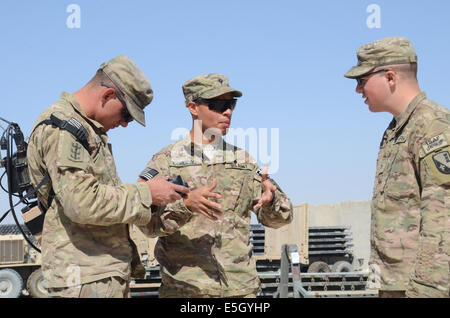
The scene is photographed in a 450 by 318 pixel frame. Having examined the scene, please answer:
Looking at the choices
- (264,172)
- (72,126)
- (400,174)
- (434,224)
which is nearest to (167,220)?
(264,172)

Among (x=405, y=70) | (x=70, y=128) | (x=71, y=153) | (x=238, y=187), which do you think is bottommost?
(x=238, y=187)

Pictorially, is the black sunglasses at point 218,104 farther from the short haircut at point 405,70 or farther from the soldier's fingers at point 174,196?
the short haircut at point 405,70

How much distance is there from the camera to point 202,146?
4.45 metres

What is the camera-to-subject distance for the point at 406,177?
134 inches

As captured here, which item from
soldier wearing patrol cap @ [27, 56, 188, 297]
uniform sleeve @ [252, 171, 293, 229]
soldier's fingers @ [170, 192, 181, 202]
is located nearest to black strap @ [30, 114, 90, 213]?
soldier wearing patrol cap @ [27, 56, 188, 297]

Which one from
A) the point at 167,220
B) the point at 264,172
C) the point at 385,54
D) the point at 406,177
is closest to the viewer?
the point at 406,177

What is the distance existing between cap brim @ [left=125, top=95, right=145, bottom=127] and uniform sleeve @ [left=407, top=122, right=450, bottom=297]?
1754 mm

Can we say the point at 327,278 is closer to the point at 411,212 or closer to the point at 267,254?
the point at 267,254

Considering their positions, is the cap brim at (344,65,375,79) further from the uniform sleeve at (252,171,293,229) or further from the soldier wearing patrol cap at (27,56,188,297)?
the soldier wearing patrol cap at (27,56,188,297)

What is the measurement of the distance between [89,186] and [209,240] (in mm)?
1236

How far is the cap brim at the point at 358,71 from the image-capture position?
3662 millimetres

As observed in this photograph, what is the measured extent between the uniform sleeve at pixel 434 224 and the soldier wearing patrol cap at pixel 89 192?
1.49 metres

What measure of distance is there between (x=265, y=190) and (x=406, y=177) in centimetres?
108

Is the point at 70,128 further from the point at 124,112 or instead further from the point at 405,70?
the point at 405,70
